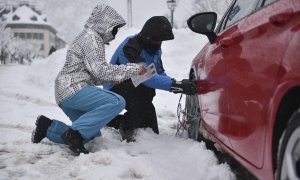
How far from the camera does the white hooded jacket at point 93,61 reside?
13.7 ft

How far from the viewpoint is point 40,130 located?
4.43 meters

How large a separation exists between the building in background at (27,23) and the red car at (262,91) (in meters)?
94.1

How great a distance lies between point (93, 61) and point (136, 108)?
98 cm

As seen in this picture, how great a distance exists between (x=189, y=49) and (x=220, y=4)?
1016 centimetres

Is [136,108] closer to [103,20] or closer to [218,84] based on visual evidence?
[103,20]

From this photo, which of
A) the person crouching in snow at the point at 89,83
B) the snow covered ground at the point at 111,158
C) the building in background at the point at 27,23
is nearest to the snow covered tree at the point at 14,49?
the building in background at the point at 27,23

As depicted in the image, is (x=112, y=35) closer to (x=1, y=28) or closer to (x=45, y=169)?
(x=45, y=169)

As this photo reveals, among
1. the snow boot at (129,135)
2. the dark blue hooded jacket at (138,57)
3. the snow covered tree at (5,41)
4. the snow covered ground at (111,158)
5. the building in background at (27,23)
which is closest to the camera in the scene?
the snow covered ground at (111,158)

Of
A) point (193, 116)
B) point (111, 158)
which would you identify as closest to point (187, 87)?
point (193, 116)

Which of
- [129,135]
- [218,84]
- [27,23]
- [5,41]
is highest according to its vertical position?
[218,84]

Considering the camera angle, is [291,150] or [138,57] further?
[138,57]

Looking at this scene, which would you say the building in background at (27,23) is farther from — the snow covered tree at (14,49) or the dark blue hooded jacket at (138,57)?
the dark blue hooded jacket at (138,57)

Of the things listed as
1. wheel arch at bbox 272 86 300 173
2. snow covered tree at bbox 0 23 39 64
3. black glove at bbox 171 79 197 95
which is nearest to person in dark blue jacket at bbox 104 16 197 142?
black glove at bbox 171 79 197 95

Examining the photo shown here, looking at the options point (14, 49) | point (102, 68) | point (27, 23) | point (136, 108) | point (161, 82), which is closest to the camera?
point (102, 68)
